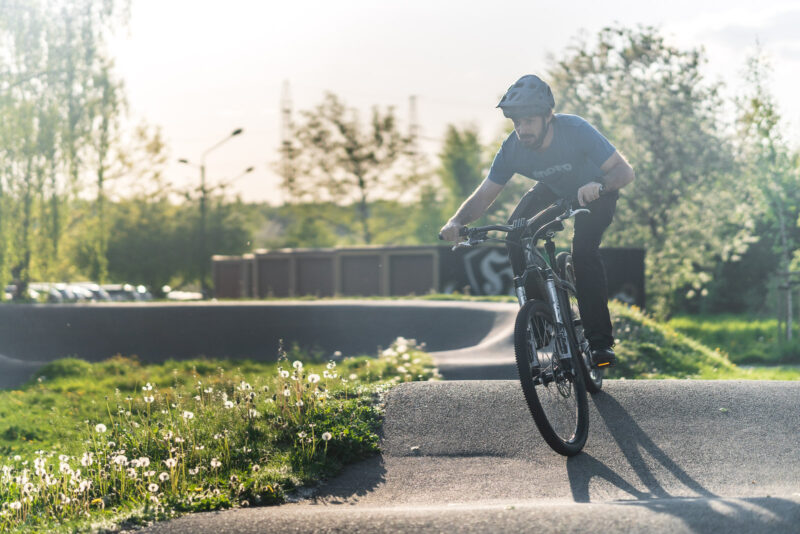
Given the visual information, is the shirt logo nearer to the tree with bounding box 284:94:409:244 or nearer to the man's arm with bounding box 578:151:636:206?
the man's arm with bounding box 578:151:636:206

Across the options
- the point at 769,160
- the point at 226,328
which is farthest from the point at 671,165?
the point at 226,328

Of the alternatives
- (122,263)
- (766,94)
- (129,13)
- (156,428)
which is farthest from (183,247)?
(156,428)

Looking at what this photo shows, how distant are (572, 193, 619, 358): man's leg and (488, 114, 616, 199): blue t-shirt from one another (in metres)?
0.20

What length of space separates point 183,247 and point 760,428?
5431 centimetres

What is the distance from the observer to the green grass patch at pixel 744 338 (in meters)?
23.2

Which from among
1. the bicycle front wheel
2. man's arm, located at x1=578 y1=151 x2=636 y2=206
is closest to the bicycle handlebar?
man's arm, located at x1=578 y1=151 x2=636 y2=206

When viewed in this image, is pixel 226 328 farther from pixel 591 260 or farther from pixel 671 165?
pixel 671 165

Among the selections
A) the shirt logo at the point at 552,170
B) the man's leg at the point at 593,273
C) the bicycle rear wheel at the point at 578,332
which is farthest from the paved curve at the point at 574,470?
the shirt logo at the point at 552,170

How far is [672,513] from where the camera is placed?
3670mm

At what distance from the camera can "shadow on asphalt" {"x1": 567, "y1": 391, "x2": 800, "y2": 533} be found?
3.60m

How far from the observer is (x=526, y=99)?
16.7 ft

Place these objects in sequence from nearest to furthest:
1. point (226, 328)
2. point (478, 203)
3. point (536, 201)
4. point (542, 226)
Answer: point (542, 226), point (478, 203), point (536, 201), point (226, 328)

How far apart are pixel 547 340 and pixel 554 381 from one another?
0.27 metres

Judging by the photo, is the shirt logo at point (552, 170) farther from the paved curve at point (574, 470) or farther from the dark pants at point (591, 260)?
the paved curve at point (574, 470)
